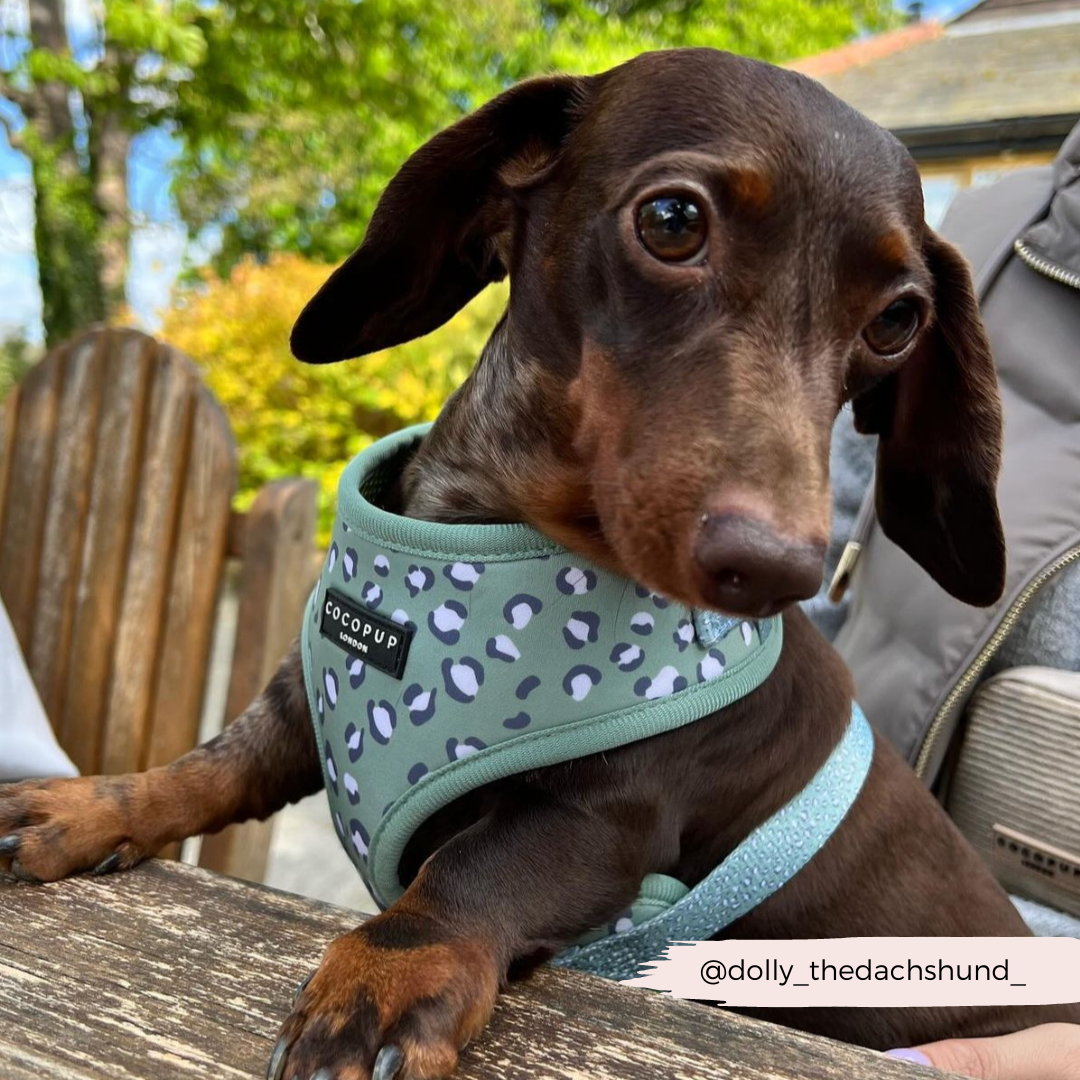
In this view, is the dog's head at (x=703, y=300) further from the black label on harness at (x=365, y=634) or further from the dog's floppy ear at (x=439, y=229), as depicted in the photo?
the black label on harness at (x=365, y=634)

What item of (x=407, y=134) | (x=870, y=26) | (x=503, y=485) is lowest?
(x=503, y=485)

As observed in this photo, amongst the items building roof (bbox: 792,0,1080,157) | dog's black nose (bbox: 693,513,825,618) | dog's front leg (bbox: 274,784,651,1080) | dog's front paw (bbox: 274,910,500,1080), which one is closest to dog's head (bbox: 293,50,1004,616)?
dog's black nose (bbox: 693,513,825,618)

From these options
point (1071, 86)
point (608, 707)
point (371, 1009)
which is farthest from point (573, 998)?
point (1071, 86)

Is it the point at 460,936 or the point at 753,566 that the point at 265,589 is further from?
the point at 753,566

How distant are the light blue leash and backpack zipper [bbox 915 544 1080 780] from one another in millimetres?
393

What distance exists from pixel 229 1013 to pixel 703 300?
85 cm

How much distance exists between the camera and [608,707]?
44.9 inches

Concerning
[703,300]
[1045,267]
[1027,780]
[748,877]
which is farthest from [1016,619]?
[703,300]

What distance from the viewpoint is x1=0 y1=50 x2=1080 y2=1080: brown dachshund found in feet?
3.25

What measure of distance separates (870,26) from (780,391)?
60.5ft

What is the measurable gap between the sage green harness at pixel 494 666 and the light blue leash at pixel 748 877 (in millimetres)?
30

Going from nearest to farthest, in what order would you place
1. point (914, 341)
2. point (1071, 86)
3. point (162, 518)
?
1. point (914, 341)
2. point (162, 518)
3. point (1071, 86)

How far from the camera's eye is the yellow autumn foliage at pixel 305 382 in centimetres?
554

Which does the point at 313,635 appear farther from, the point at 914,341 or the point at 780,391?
the point at 914,341
